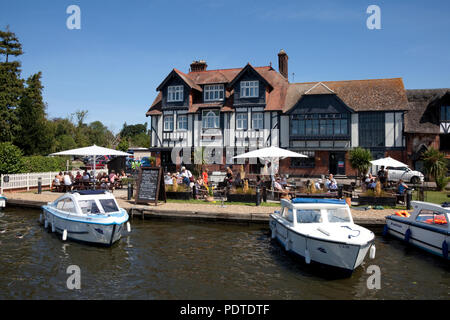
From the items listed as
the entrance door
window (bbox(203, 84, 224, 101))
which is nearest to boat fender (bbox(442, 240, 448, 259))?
the entrance door

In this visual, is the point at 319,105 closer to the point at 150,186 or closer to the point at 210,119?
the point at 210,119

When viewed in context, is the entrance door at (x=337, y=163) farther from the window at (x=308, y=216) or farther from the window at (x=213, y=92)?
the window at (x=308, y=216)

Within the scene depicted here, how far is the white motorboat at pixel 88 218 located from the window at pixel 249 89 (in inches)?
854

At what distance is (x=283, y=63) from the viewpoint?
36.0 meters

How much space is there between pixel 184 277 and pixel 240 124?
79.8 feet

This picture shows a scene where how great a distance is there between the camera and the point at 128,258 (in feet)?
33.9

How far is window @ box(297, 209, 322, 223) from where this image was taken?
10257 millimetres

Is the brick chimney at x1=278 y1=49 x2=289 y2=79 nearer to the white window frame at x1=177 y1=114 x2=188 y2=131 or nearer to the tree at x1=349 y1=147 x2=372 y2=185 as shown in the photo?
the white window frame at x1=177 y1=114 x2=188 y2=131

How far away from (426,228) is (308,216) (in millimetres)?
4036

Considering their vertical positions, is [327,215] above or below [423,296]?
above
